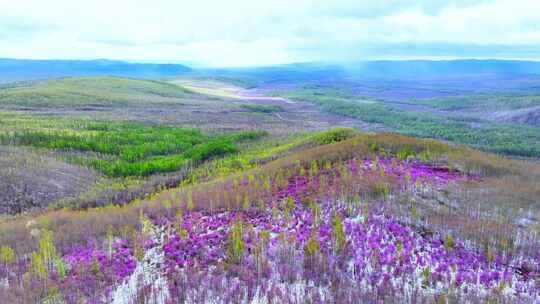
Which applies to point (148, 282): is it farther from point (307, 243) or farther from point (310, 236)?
point (310, 236)

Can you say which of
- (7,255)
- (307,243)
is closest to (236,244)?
(307,243)

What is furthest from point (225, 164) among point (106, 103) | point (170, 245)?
point (106, 103)

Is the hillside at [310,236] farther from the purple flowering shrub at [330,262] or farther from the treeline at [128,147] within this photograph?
the treeline at [128,147]

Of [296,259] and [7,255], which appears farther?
[7,255]

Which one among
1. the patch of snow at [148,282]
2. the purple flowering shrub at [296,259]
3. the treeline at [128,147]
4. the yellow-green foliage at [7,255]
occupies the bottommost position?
the treeline at [128,147]

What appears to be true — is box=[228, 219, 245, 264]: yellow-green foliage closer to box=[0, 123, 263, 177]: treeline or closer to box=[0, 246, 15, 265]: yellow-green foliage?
box=[0, 246, 15, 265]: yellow-green foliage

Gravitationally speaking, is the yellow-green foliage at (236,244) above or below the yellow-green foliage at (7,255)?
above

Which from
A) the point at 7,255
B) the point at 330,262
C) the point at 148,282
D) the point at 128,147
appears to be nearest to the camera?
the point at 148,282

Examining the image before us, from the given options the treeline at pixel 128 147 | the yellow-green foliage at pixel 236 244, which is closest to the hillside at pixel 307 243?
the yellow-green foliage at pixel 236 244

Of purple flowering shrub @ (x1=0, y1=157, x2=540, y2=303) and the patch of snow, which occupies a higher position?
purple flowering shrub @ (x1=0, y1=157, x2=540, y2=303)

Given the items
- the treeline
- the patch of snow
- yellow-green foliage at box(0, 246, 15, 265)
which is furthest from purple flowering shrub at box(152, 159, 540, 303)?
the treeline

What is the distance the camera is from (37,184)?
77.4 ft

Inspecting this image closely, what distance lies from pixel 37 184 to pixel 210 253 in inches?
729

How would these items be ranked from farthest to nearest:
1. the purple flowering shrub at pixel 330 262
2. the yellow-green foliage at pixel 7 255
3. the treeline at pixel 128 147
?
the treeline at pixel 128 147 → the yellow-green foliage at pixel 7 255 → the purple flowering shrub at pixel 330 262
